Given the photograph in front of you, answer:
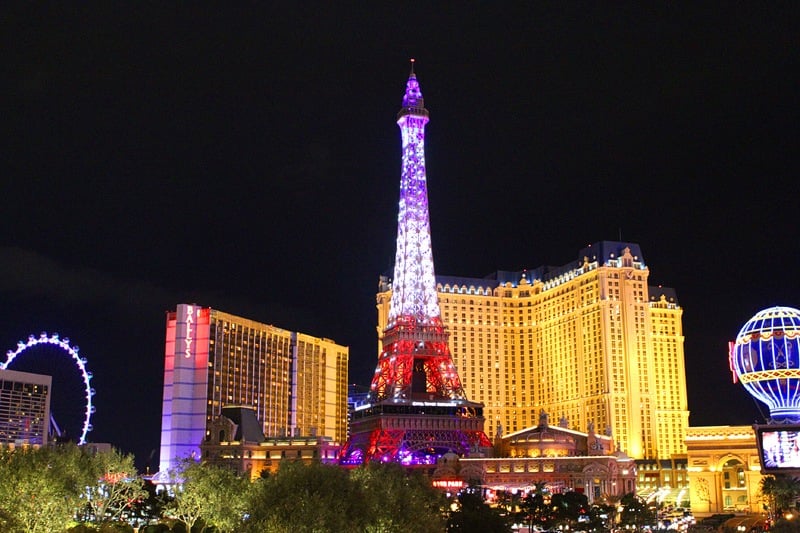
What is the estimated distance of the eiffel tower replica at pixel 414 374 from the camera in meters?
133

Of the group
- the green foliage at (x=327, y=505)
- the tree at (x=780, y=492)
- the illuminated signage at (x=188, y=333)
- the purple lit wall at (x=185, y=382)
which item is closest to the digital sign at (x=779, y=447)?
the tree at (x=780, y=492)

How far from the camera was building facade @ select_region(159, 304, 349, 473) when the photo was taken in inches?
6412

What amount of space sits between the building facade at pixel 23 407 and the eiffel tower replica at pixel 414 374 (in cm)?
7782

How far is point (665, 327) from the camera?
598ft

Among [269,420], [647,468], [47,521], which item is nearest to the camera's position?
[47,521]

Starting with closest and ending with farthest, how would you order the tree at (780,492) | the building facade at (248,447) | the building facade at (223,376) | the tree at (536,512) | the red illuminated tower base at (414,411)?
the tree at (780,492)
the tree at (536,512)
the red illuminated tower base at (414,411)
the building facade at (248,447)
the building facade at (223,376)

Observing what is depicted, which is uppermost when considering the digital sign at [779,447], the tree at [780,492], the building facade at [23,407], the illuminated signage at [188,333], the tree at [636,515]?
the illuminated signage at [188,333]

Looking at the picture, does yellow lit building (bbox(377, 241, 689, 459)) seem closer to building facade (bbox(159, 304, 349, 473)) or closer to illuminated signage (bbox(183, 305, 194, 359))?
building facade (bbox(159, 304, 349, 473))

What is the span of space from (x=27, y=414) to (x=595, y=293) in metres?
118

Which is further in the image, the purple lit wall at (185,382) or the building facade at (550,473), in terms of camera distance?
the purple lit wall at (185,382)

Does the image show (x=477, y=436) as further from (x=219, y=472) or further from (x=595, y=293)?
(x=219, y=472)

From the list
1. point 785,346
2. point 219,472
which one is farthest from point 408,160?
point 219,472

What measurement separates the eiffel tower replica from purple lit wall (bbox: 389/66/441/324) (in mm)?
157

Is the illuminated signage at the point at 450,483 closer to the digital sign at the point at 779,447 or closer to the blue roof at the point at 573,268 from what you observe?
the digital sign at the point at 779,447
